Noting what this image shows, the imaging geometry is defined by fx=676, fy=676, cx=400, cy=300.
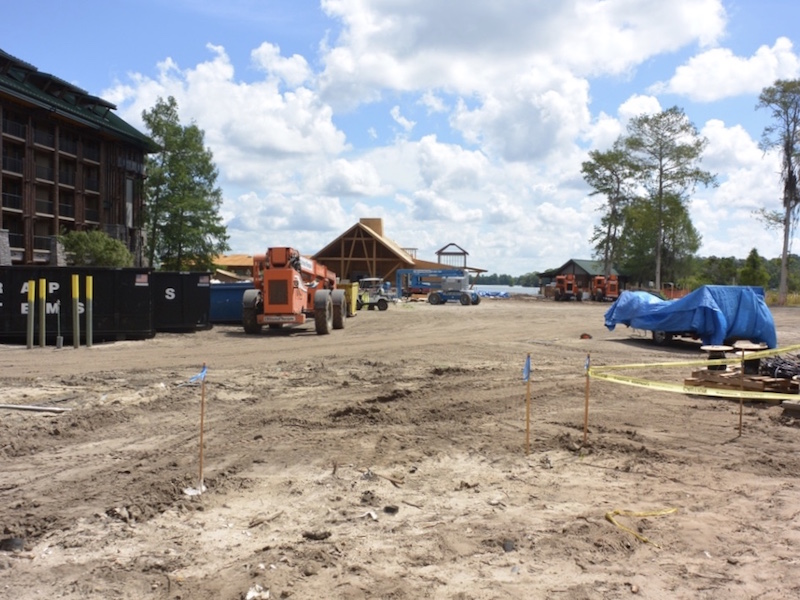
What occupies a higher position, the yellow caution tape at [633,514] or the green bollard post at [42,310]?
the green bollard post at [42,310]

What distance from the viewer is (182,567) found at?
4.80 metres

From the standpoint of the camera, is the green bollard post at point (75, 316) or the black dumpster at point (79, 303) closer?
the green bollard post at point (75, 316)

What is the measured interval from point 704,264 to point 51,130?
71.6 m

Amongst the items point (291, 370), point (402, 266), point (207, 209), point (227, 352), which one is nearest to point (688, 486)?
point (291, 370)

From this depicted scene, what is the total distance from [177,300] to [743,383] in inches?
648

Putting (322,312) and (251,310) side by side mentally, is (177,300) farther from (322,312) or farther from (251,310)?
(322,312)

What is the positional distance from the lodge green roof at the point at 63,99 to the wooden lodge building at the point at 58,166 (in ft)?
0.20

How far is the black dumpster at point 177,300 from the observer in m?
21.4

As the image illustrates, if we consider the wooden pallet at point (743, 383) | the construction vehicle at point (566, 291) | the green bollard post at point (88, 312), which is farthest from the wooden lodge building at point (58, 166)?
the construction vehicle at point (566, 291)

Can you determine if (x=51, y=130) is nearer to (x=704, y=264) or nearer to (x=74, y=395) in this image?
(x=74, y=395)

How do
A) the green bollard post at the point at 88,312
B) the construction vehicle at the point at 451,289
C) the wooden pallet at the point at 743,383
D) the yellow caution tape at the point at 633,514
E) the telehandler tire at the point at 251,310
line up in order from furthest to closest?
the construction vehicle at the point at 451,289, the telehandler tire at the point at 251,310, the green bollard post at the point at 88,312, the wooden pallet at the point at 743,383, the yellow caution tape at the point at 633,514

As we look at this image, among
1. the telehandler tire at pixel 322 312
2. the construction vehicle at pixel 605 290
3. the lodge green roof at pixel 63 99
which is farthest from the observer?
the construction vehicle at pixel 605 290

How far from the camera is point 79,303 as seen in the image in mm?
18453

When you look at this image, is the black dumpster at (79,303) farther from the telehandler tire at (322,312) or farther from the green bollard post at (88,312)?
the telehandler tire at (322,312)
